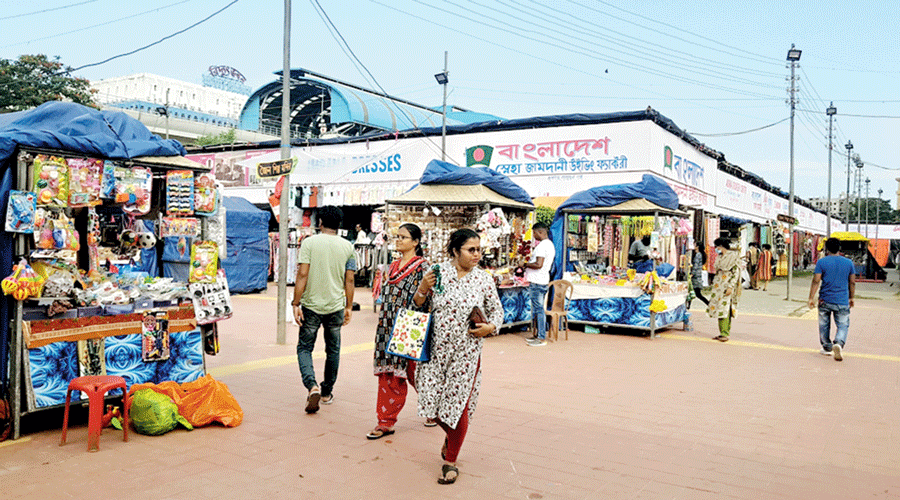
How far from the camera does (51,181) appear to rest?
15.8ft

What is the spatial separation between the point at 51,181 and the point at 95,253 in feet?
4.22

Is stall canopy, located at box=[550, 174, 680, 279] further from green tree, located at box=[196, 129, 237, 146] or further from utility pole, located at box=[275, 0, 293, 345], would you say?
green tree, located at box=[196, 129, 237, 146]

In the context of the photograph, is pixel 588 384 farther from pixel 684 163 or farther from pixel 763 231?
pixel 763 231

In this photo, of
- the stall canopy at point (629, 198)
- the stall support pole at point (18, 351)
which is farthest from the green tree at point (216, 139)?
the stall support pole at point (18, 351)

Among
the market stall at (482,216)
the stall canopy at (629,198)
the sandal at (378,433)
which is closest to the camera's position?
the sandal at (378,433)

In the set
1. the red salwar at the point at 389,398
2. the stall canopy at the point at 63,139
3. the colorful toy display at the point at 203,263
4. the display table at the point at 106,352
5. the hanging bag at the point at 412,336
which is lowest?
the red salwar at the point at 389,398

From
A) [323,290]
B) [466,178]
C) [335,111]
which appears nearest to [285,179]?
[466,178]

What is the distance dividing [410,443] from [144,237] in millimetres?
3185

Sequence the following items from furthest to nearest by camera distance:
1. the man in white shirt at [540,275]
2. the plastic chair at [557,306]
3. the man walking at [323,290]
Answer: the plastic chair at [557,306] → the man in white shirt at [540,275] → the man walking at [323,290]

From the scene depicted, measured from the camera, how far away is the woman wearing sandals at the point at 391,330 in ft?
15.7

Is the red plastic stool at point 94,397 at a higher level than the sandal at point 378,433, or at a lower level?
higher

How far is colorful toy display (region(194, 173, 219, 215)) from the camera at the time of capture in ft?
19.0

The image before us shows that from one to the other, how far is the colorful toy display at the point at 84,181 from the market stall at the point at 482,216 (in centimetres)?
564

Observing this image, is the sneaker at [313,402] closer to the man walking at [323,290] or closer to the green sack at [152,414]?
the man walking at [323,290]
